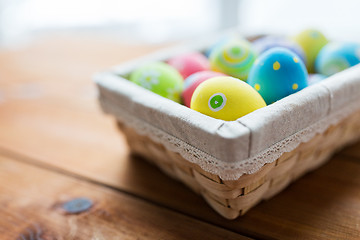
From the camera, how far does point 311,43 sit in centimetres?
74

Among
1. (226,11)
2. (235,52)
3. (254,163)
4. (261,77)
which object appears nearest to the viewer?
(254,163)

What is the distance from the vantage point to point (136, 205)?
0.54 m

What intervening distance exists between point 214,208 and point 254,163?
0.40 feet

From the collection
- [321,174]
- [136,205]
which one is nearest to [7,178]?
[136,205]

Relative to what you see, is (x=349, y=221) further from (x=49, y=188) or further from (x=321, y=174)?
(x=49, y=188)

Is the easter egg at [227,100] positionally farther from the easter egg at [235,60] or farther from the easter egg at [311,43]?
the easter egg at [311,43]

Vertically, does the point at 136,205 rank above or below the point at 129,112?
below

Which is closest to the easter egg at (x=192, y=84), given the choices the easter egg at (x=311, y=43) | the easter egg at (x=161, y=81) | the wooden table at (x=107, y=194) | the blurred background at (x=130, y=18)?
the easter egg at (x=161, y=81)

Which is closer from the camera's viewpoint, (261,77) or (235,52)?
(261,77)

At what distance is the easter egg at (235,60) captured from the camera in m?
0.64

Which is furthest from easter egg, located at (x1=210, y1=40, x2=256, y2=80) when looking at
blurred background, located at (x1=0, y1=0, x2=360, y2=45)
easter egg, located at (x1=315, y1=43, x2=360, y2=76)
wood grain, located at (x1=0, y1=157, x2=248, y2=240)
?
blurred background, located at (x1=0, y1=0, x2=360, y2=45)

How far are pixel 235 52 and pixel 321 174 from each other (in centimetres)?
26

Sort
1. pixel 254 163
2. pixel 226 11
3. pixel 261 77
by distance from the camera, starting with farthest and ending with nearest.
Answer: pixel 226 11
pixel 261 77
pixel 254 163

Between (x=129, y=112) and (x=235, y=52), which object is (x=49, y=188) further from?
(x=235, y=52)
